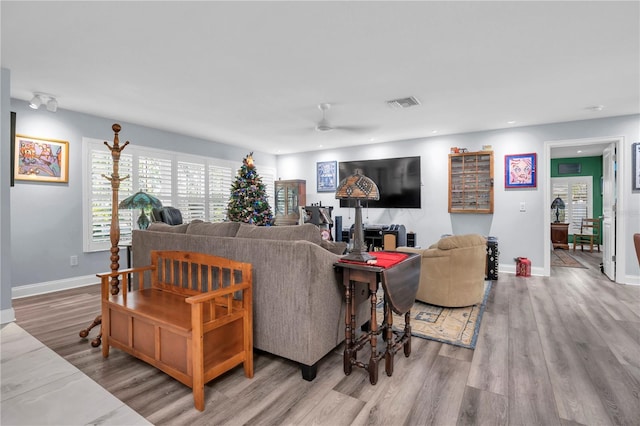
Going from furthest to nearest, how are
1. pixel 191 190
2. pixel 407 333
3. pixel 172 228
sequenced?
pixel 191 190 < pixel 172 228 < pixel 407 333

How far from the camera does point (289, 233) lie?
2184 mm

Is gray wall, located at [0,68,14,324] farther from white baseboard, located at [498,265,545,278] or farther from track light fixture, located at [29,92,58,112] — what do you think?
white baseboard, located at [498,265,545,278]

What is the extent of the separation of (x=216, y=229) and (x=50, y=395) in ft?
4.53

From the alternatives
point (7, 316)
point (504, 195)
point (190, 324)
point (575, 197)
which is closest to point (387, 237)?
point (504, 195)

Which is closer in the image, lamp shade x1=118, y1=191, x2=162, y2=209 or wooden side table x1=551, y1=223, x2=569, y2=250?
lamp shade x1=118, y1=191, x2=162, y2=209

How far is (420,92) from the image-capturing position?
3.62m

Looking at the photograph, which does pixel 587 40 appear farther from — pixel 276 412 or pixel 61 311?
pixel 61 311

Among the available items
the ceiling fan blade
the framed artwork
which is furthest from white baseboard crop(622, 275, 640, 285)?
the ceiling fan blade

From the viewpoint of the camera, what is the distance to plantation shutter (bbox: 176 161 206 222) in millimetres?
5660

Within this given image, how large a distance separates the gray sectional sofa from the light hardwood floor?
204 millimetres

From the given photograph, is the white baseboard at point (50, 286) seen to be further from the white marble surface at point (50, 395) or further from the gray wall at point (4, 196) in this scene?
the white marble surface at point (50, 395)

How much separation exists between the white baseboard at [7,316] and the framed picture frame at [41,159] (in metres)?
1.75

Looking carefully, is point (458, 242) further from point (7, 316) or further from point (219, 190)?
point (219, 190)

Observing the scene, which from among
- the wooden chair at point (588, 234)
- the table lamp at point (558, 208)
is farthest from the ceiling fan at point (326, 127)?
the wooden chair at point (588, 234)
